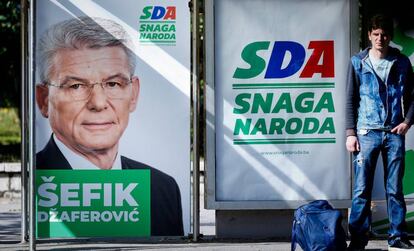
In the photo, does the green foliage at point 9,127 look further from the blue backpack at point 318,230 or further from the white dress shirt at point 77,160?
the blue backpack at point 318,230

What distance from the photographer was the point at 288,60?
864cm

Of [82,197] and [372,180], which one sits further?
[82,197]

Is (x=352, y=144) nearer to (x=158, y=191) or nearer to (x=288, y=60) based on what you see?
(x=288, y=60)

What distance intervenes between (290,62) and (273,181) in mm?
1094

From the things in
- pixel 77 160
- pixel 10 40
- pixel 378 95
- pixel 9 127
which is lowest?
pixel 77 160

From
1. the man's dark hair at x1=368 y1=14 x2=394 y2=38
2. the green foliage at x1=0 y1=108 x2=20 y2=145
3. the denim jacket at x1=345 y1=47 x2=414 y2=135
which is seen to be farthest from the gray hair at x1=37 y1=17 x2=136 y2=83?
the green foliage at x1=0 y1=108 x2=20 y2=145

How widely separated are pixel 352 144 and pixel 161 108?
1780 millimetres

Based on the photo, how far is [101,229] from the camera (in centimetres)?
866

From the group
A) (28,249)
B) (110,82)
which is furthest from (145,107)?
(28,249)

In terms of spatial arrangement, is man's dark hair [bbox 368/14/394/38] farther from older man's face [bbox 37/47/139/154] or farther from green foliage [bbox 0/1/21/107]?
green foliage [bbox 0/1/21/107]

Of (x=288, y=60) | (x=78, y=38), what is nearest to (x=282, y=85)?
(x=288, y=60)

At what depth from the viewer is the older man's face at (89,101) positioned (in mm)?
8562

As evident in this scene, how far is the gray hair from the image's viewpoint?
857cm

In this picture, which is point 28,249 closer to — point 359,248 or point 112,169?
point 112,169
